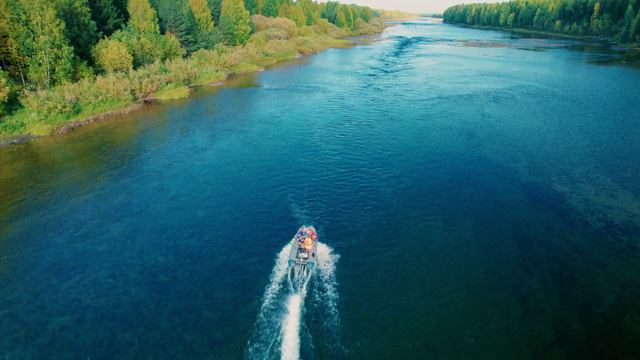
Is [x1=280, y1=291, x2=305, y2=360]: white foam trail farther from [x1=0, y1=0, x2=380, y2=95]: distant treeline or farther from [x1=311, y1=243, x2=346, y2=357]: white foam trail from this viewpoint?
[x1=0, y1=0, x2=380, y2=95]: distant treeline

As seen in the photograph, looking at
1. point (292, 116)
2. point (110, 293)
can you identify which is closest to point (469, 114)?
point (292, 116)

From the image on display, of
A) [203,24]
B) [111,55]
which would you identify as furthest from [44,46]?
[203,24]

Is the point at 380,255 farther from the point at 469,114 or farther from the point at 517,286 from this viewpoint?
the point at 469,114

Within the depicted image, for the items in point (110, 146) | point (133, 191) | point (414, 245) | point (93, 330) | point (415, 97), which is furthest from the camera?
point (415, 97)

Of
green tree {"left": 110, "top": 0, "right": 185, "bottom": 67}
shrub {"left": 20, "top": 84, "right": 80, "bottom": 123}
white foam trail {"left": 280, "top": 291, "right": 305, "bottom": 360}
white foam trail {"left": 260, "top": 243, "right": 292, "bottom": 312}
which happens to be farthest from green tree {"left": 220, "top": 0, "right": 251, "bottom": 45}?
white foam trail {"left": 280, "top": 291, "right": 305, "bottom": 360}

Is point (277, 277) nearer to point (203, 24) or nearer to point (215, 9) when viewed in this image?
point (203, 24)

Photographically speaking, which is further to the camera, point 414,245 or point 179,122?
point 179,122
